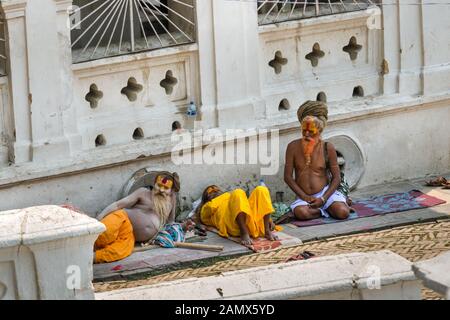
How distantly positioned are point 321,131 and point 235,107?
844 mm

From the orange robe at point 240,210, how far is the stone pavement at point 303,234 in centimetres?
13

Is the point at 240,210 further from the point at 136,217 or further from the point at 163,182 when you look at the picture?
the point at 136,217

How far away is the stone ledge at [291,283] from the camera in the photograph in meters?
8.41

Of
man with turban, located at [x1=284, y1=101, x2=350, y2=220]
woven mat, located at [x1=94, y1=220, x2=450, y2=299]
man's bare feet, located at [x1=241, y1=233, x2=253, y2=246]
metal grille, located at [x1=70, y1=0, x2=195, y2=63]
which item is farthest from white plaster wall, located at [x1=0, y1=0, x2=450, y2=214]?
woven mat, located at [x1=94, y1=220, x2=450, y2=299]

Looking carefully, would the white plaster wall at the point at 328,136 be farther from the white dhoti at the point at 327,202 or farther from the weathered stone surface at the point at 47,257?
the weathered stone surface at the point at 47,257

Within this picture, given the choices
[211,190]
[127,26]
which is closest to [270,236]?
[211,190]

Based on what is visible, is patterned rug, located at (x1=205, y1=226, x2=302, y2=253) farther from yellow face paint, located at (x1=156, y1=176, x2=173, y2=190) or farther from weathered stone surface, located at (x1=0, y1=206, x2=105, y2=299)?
weathered stone surface, located at (x1=0, y1=206, x2=105, y2=299)

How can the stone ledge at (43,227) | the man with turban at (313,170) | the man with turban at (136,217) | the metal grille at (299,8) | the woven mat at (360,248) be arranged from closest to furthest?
the stone ledge at (43,227) → the woven mat at (360,248) → the man with turban at (136,217) → the man with turban at (313,170) → the metal grille at (299,8)

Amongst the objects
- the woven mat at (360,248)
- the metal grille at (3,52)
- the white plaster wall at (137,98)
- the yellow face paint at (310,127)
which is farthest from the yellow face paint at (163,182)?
the metal grille at (3,52)

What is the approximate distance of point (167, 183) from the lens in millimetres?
12930

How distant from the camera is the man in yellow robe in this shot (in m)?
12.9

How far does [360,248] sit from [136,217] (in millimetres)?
1901

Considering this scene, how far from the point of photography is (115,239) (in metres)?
12.6
